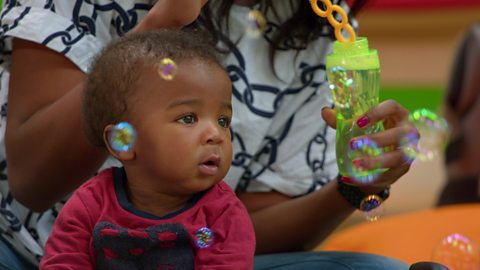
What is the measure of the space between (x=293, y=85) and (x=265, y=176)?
13 cm

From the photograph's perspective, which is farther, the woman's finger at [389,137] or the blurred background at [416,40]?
the blurred background at [416,40]

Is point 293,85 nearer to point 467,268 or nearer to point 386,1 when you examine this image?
point 467,268

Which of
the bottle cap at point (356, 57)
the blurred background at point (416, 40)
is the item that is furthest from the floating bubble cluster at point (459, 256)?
the blurred background at point (416, 40)

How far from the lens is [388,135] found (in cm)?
96

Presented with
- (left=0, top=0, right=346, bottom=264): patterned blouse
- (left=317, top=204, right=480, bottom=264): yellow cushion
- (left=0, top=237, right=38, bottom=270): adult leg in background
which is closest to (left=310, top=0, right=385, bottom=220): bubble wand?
(left=0, top=0, right=346, bottom=264): patterned blouse

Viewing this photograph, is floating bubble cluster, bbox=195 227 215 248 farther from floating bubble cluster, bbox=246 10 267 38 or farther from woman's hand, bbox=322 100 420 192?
floating bubble cluster, bbox=246 10 267 38

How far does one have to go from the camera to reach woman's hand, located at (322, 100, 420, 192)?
0.94m

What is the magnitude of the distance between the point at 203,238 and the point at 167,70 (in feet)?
0.53

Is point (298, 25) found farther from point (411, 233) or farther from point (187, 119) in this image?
point (411, 233)

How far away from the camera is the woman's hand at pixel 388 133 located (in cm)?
94

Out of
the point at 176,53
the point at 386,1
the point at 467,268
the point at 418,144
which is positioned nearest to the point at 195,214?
the point at 176,53

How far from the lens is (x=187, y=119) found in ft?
2.90

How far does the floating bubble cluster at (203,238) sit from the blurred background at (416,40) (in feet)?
8.94

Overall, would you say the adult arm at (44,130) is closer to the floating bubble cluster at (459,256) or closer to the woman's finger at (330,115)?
the woman's finger at (330,115)
